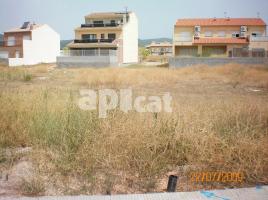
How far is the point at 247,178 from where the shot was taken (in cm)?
405

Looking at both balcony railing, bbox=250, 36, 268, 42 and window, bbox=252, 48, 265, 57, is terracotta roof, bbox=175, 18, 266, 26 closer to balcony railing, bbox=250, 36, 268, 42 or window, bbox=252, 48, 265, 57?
balcony railing, bbox=250, 36, 268, 42

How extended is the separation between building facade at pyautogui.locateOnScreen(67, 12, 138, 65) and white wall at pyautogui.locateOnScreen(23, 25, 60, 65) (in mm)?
7209

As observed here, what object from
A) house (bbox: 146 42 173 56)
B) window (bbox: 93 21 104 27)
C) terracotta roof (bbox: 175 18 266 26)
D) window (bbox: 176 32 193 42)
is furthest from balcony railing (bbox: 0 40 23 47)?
house (bbox: 146 42 173 56)

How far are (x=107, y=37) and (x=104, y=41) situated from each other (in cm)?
220

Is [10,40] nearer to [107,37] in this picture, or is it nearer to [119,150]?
[107,37]

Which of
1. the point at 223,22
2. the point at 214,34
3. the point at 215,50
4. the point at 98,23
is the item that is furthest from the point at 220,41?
the point at 98,23

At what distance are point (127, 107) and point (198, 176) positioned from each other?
2.51 m

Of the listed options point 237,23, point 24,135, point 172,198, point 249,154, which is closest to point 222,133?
point 249,154

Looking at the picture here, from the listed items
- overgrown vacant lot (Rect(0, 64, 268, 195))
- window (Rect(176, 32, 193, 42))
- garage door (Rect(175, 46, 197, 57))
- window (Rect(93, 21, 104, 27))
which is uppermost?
window (Rect(93, 21, 104, 27))

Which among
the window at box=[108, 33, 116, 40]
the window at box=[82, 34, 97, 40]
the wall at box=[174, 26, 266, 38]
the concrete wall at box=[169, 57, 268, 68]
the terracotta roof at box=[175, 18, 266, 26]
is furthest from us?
the window at box=[82, 34, 97, 40]

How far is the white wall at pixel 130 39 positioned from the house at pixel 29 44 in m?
13.3

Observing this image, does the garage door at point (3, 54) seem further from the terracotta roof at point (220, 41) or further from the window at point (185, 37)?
the terracotta roof at point (220, 41)

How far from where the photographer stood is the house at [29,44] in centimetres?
4594

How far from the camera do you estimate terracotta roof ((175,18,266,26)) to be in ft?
140
